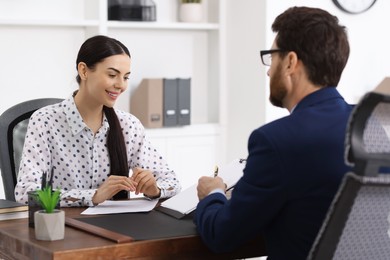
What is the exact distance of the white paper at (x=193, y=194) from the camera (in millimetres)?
2570

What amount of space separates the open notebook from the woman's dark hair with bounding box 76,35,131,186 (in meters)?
0.42

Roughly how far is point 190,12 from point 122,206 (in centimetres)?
278

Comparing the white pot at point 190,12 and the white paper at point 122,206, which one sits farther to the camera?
the white pot at point 190,12

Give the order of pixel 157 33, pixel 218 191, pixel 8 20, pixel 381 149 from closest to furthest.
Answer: pixel 381 149 → pixel 218 191 → pixel 8 20 → pixel 157 33

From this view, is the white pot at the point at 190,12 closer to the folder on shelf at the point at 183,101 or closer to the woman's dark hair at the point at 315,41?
the folder on shelf at the point at 183,101

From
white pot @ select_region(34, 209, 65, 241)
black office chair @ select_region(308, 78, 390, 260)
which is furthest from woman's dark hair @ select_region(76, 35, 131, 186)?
black office chair @ select_region(308, 78, 390, 260)

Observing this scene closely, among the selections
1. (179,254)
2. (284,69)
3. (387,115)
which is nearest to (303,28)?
(284,69)

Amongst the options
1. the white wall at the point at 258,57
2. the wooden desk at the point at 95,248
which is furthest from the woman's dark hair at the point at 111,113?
the white wall at the point at 258,57

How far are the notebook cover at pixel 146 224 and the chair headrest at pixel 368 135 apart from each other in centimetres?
74

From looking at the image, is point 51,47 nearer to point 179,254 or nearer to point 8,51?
point 8,51

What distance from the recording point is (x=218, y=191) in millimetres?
2312

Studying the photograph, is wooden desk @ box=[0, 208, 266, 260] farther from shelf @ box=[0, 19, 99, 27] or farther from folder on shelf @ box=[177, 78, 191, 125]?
folder on shelf @ box=[177, 78, 191, 125]

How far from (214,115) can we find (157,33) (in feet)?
2.27

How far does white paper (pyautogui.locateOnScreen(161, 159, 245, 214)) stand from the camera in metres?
2.57
